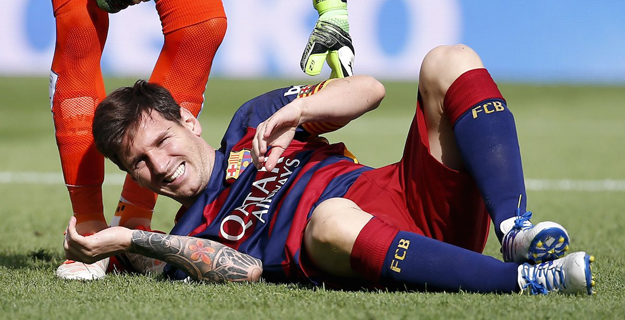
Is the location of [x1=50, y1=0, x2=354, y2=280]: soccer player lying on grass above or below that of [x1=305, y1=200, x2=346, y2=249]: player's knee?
above

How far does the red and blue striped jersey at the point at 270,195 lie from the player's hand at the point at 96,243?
0.54 ft

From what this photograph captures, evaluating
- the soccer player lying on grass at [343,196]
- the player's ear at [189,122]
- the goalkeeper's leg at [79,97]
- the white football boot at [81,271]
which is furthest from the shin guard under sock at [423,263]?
the goalkeeper's leg at [79,97]

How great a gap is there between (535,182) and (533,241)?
12.4ft

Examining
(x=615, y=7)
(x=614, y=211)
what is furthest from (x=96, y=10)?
(x=615, y=7)

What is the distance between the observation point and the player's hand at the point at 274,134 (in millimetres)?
1696

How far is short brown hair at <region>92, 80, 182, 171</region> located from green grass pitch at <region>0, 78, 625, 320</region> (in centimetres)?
36

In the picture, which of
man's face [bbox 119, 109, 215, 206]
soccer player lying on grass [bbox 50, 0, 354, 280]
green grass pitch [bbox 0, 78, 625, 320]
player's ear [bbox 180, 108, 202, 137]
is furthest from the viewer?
soccer player lying on grass [bbox 50, 0, 354, 280]

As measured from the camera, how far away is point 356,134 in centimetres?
891

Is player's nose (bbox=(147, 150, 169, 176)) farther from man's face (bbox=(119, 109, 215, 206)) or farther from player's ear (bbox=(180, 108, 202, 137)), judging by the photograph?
player's ear (bbox=(180, 108, 202, 137))

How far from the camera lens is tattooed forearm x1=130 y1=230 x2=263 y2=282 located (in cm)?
183

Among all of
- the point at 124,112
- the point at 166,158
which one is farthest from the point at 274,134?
the point at 124,112

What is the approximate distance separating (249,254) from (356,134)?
7082 mm

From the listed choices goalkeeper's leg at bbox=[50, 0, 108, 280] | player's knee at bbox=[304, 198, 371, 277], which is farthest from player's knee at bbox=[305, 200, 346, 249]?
goalkeeper's leg at bbox=[50, 0, 108, 280]

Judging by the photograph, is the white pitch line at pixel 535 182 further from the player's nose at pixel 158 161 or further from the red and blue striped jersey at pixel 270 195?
the player's nose at pixel 158 161
